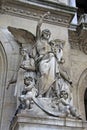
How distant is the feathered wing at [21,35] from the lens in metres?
9.92

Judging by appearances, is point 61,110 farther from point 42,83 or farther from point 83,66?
point 83,66

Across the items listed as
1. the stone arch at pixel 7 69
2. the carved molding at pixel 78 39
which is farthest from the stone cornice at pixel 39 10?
the carved molding at pixel 78 39

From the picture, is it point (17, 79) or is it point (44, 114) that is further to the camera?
point (17, 79)

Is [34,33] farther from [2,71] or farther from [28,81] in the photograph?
[28,81]

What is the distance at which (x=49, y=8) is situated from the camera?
11062 mm

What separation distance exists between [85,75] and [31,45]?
3.33 meters

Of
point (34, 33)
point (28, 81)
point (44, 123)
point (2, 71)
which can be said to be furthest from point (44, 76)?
point (34, 33)

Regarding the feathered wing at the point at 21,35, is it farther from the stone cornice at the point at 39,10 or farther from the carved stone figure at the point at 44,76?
the stone cornice at the point at 39,10

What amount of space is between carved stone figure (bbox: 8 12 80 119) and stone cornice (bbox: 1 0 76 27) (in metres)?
1.15

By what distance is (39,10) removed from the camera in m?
11.0

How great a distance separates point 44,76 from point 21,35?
2308 mm

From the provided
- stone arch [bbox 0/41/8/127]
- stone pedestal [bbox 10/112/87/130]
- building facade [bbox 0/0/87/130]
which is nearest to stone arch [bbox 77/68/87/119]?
building facade [bbox 0/0/87/130]

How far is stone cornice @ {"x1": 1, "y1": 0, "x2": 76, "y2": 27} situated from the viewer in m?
10.7

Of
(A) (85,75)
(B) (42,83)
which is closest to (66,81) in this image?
(B) (42,83)
